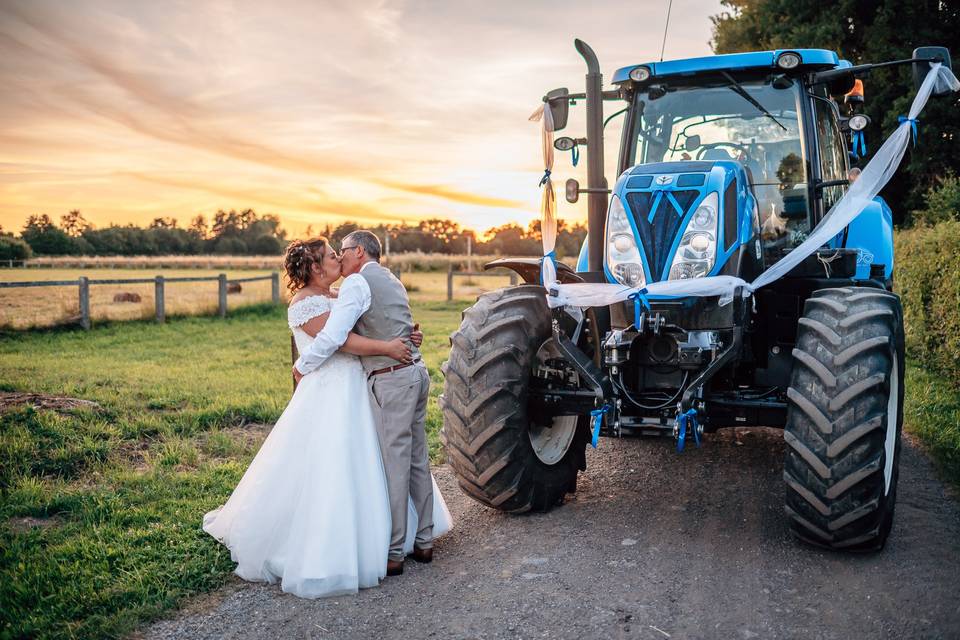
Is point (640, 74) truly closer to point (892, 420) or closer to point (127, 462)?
point (892, 420)

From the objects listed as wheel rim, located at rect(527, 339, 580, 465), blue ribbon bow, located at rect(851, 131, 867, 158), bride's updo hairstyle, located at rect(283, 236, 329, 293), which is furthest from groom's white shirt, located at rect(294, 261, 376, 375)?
blue ribbon bow, located at rect(851, 131, 867, 158)

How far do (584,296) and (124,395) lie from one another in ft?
19.5

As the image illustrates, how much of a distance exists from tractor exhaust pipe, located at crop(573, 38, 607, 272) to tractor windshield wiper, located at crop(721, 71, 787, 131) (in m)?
1.08

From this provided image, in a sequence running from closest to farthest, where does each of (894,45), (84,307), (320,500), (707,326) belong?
(320,500), (707,326), (84,307), (894,45)

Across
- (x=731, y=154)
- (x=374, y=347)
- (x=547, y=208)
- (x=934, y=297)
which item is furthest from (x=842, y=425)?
(x=934, y=297)

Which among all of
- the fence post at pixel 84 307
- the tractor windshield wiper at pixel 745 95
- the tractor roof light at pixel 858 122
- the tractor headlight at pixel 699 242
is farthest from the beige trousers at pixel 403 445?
the fence post at pixel 84 307

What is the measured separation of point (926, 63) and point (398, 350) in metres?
3.60

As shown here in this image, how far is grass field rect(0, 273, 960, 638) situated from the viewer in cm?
404

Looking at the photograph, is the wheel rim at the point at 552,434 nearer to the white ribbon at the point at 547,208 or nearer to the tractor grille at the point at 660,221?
the white ribbon at the point at 547,208

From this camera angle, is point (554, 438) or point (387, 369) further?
point (554, 438)

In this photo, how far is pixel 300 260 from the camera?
4.65 meters

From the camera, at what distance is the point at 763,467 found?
629 cm

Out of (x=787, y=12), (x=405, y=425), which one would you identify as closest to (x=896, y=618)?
(x=405, y=425)

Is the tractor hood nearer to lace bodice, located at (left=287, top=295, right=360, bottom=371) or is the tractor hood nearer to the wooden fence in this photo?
lace bodice, located at (left=287, top=295, right=360, bottom=371)
